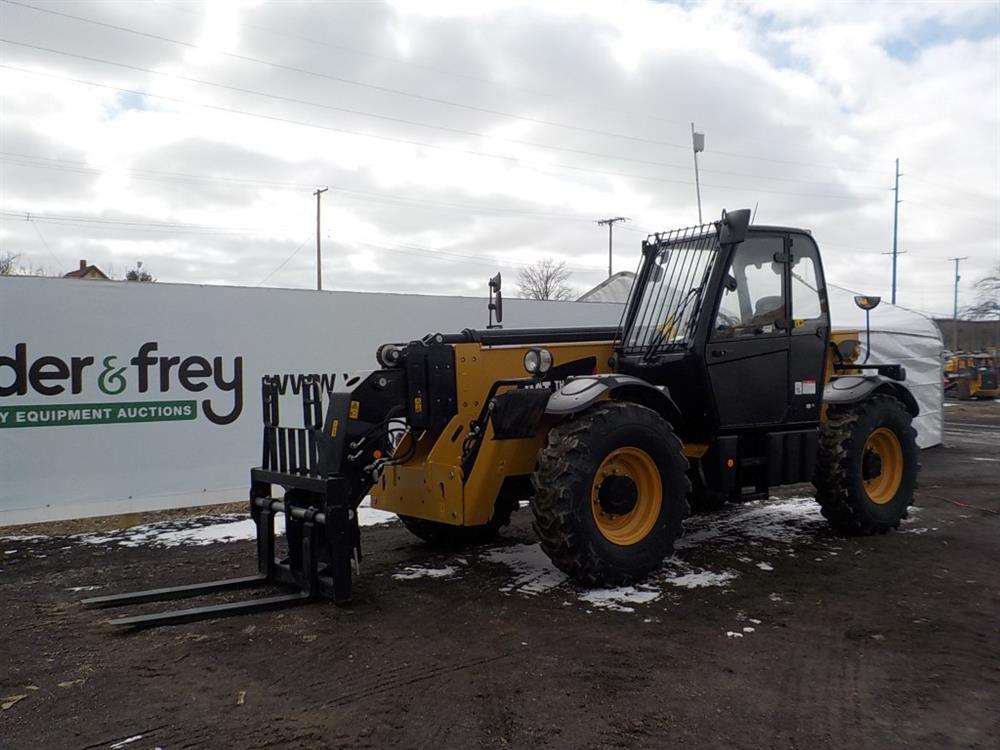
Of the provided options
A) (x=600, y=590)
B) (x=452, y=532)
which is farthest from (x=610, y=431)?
(x=452, y=532)

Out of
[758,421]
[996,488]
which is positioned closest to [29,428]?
[758,421]

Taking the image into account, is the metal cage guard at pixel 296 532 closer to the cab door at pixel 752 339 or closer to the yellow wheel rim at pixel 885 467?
the cab door at pixel 752 339

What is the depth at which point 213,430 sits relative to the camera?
9484 mm

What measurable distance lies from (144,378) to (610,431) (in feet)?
18.4

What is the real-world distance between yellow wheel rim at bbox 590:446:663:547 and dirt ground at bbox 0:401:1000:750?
0.43 m

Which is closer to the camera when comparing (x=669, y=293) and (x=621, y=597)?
(x=621, y=597)

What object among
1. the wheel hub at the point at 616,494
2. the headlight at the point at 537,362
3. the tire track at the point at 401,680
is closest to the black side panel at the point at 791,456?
the wheel hub at the point at 616,494

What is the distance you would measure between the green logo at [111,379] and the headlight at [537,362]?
4977 millimetres

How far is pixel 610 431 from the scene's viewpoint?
18.6 feet

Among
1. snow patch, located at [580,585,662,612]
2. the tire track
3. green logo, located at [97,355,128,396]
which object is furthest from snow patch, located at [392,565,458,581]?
green logo, located at [97,355,128,396]

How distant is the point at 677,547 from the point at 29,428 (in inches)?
246

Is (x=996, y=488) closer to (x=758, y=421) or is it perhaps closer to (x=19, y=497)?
A: (x=758, y=421)

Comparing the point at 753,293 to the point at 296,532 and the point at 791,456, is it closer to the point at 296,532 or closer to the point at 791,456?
the point at 791,456

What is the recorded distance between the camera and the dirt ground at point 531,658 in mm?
3629
